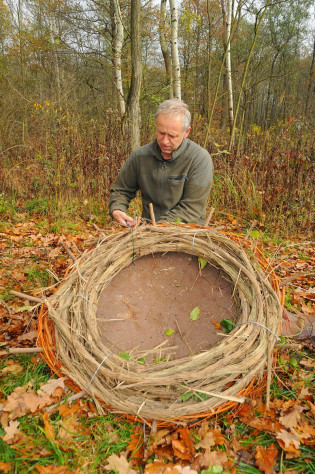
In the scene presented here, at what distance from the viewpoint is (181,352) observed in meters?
1.92

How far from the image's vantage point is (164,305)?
6.93 ft

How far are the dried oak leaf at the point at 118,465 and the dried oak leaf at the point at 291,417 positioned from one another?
31.2 inches

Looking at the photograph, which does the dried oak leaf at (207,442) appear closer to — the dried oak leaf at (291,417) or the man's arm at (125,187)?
the dried oak leaf at (291,417)

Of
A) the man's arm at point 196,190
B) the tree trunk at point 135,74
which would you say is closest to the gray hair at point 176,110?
the man's arm at point 196,190

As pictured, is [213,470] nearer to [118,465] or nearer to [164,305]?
[118,465]

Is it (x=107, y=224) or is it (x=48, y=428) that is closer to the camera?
(x=48, y=428)

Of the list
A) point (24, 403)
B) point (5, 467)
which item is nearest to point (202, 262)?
point (24, 403)

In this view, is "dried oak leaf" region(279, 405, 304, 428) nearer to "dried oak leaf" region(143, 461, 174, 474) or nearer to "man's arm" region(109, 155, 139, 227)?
"dried oak leaf" region(143, 461, 174, 474)

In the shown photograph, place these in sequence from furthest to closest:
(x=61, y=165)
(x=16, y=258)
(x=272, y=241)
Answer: (x=61, y=165) < (x=272, y=241) < (x=16, y=258)

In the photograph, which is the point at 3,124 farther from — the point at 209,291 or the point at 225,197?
the point at 209,291

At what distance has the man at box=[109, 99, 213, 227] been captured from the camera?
251 cm

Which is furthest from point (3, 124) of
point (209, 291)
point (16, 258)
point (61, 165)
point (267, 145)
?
point (209, 291)

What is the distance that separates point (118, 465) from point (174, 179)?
2109mm

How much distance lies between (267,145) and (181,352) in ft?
14.1
